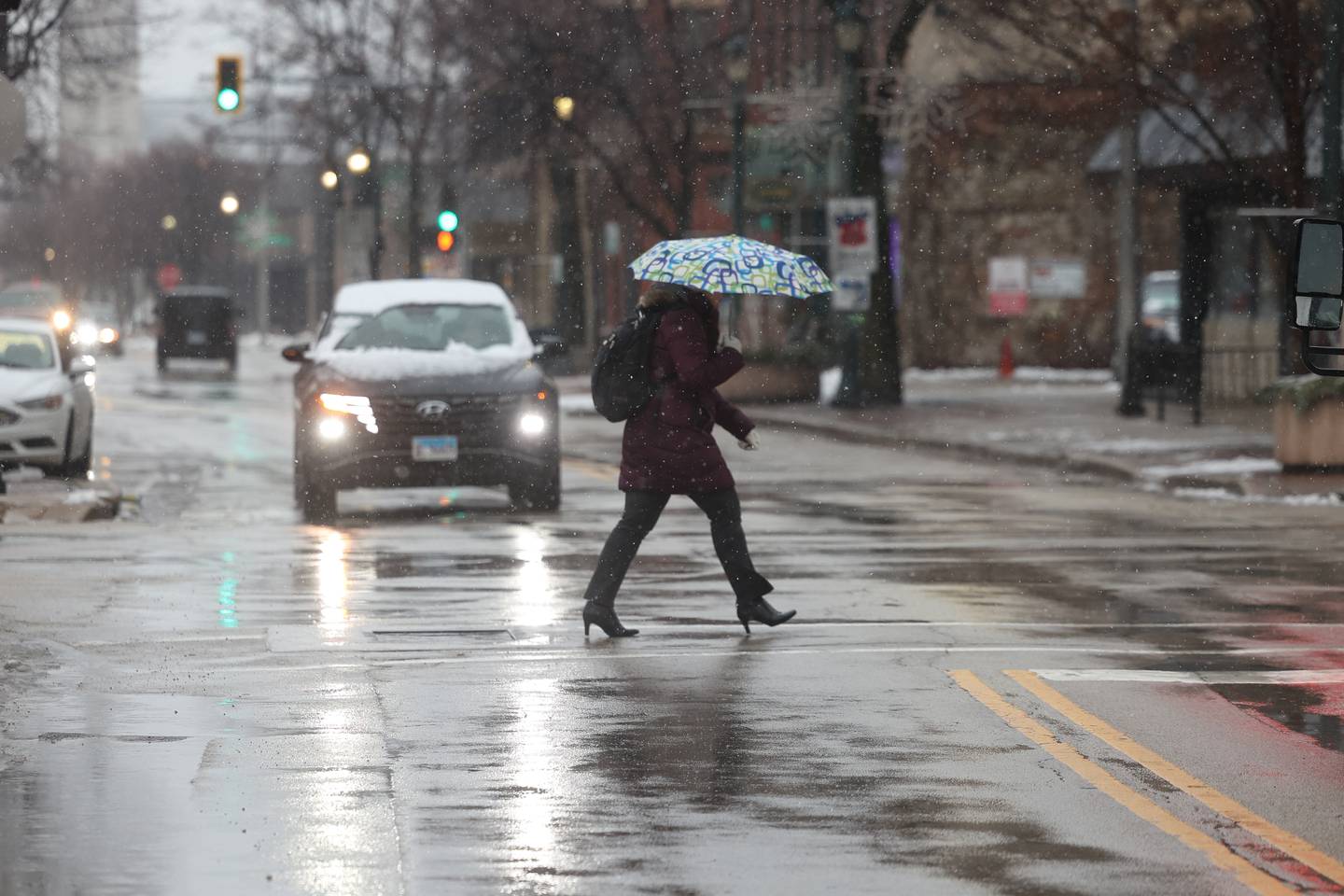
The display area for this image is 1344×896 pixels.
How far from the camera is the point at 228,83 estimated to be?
126ft

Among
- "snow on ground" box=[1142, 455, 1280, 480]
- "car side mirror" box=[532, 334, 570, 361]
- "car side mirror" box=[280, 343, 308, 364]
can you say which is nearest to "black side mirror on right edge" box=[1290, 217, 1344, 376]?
"car side mirror" box=[532, 334, 570, 361]

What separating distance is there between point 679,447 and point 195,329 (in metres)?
52.2

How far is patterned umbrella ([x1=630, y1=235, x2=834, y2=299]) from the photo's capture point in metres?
12.1

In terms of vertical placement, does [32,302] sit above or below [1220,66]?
below

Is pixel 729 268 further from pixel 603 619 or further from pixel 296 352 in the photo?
pixel 296 352

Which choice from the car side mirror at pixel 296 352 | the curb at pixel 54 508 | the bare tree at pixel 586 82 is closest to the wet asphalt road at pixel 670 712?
the curb at pixel 54 508

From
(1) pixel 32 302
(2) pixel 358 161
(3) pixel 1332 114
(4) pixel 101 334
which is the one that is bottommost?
(4) pixel 101 334

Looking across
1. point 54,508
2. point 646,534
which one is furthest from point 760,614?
point 54,508

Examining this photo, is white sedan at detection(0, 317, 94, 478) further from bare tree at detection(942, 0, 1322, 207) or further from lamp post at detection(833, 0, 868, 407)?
lamp post at detection(833, 0, 868, 407)

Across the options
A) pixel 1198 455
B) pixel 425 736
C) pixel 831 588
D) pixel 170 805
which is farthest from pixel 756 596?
pixel 1198 455

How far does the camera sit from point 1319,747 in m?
9.36

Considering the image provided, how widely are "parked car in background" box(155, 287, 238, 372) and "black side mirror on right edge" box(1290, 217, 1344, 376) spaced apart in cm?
5513

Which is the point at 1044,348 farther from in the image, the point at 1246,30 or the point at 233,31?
the point at 1246,30

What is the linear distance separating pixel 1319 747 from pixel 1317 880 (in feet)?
7.73
